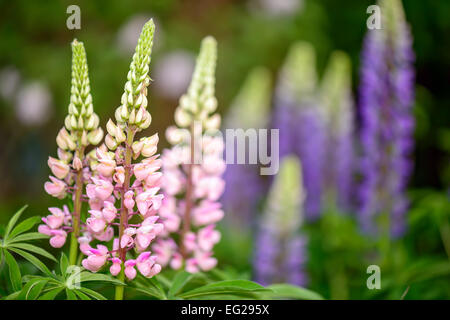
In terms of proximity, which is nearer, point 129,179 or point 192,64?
point 129,179

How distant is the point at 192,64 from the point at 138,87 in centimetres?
179

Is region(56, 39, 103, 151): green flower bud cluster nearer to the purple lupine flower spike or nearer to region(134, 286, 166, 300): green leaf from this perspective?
region(134, 286, 166, 300): green leaf

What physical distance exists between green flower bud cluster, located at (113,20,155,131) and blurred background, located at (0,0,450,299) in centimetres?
81

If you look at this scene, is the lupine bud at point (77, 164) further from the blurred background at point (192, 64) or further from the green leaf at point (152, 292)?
the blurred background at point (192, 64)

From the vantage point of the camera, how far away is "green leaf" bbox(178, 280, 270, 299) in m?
0.62

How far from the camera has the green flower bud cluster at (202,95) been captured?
0.75m

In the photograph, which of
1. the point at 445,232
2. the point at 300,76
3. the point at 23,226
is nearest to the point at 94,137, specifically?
the point at 23,226

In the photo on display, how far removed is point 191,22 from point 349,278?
186 centimetres

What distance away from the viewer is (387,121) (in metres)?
1.40

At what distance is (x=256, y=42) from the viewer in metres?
2.83

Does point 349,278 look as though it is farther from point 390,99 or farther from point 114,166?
point 114,166

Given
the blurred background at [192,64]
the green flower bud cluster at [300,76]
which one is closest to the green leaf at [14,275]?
the blurred background at [192,64]

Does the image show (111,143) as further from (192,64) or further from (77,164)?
(192,64)

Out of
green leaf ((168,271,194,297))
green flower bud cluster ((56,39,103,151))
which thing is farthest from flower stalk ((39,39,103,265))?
green leaf ((168,271,194,297))
